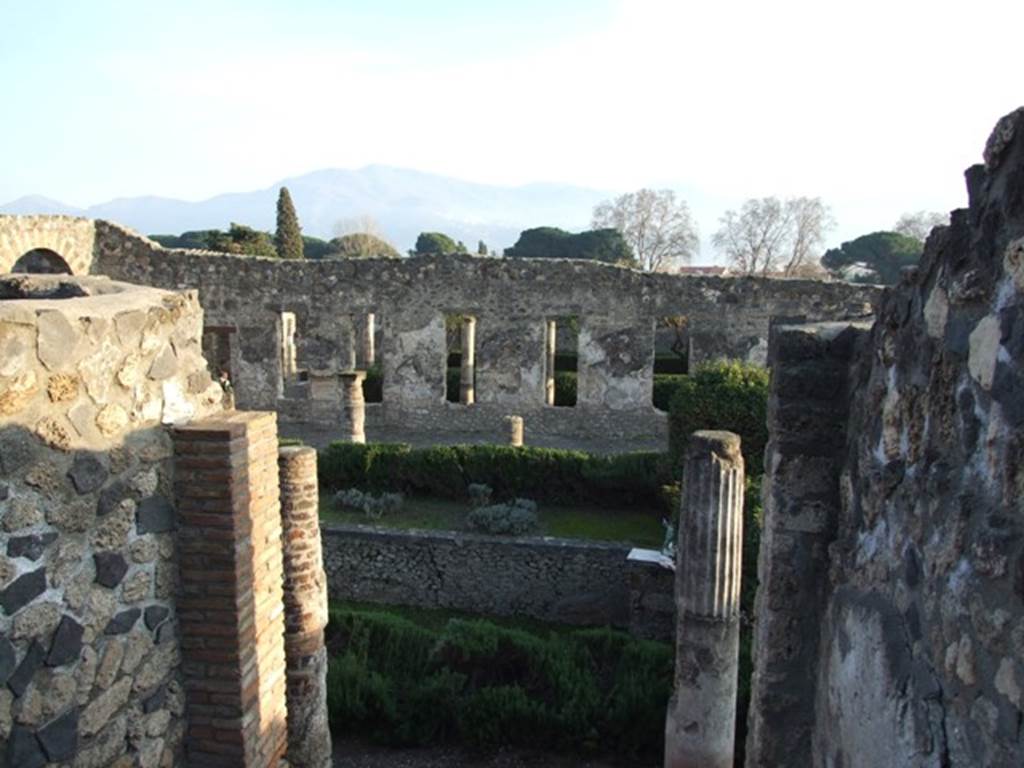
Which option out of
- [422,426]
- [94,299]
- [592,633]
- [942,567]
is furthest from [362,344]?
A: [942,567]

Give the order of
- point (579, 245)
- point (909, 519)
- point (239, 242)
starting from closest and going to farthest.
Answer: point (909, 519), point (239, 242), point (579, 245)

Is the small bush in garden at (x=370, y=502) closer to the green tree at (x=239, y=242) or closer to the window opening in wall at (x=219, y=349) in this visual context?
the window opening in wall at (x=219, y=349)

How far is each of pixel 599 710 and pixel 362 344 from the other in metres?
21.4

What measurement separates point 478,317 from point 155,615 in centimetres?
1713

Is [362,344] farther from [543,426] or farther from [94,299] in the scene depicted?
[94,299]

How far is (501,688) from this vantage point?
8.66m

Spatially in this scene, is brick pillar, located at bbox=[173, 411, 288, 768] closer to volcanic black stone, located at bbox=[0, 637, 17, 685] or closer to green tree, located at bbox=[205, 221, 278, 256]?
volcanic black stone, located at bbox=[0, 637, 17, 685]

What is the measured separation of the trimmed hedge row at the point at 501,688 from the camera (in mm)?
8445

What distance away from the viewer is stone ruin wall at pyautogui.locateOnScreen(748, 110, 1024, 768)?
2062mm

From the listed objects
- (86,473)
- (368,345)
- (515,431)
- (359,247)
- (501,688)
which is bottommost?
(501,688)

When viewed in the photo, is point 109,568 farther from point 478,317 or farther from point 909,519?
point 478,317

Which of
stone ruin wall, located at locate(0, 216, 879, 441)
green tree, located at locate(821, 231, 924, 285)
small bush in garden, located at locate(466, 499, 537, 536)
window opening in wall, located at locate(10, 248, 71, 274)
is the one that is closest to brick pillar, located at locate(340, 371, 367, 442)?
stone ruin wall, located at locate(0, 216, 879, 441)

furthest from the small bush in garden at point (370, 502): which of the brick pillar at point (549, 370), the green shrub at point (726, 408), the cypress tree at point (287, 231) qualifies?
the cypress tree at point (287, 231)

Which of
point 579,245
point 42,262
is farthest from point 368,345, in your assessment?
point 579,245
